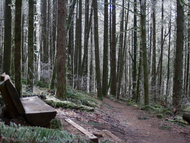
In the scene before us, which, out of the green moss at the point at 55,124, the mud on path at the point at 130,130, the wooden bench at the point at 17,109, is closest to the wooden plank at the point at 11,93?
the wooden bench at the point at 17,109

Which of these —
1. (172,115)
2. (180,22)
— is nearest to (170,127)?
(172,115)

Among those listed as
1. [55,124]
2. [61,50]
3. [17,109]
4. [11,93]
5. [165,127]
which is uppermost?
[61,50]

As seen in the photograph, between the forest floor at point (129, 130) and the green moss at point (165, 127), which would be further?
the green moss at point (165, 127)

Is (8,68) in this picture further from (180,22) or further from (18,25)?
(180,22)

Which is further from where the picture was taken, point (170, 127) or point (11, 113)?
point (170, 127)

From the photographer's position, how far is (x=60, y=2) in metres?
8.67

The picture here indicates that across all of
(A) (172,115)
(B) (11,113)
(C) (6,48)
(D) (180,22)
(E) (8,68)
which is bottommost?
(A) (172,115)

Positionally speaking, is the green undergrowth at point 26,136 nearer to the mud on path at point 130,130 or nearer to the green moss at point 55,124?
the green moss at point 55,124

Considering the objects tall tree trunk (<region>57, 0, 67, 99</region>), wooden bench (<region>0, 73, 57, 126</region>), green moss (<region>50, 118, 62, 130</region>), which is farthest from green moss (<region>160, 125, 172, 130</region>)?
wooden bench (<region>0, 73, 57, 126</region>)

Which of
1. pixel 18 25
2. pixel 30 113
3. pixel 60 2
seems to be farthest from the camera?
pixel 60 2

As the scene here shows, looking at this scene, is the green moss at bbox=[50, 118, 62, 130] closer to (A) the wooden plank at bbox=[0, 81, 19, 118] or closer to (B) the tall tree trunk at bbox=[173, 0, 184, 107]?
(A) the wooden plank at bbox=[0, 81, 19, 118]

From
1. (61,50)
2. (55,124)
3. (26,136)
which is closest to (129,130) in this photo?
(55,124)

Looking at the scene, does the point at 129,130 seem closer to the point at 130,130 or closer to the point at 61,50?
the point at 130,130

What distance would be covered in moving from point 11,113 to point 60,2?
6.66 m
